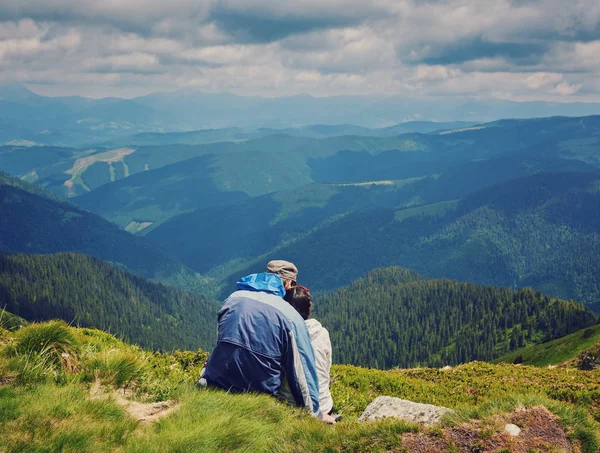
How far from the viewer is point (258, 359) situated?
1101cm

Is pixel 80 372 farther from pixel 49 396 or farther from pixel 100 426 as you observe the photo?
pixel 100 426

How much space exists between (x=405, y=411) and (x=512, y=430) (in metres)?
3.65

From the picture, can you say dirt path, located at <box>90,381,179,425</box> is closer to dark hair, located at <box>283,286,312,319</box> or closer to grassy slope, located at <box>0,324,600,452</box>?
grassy slope, located at <box>0,324,600,452</box>

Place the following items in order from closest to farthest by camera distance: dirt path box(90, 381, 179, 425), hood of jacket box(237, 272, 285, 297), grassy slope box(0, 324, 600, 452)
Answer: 1. grassy slope box(0, 324, 600, 452)
2. dirt path box(90, 381, 179, 425)
3. hood of jacket box(237, 272, 285, 297)

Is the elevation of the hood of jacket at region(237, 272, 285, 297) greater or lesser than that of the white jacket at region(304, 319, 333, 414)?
greater

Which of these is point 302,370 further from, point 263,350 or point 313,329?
point 313,329

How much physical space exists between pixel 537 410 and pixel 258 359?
6.00 metres

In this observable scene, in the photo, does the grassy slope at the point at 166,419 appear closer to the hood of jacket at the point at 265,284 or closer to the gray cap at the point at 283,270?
the hood of jacket at the point at 265,284

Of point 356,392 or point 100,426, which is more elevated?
point 100,426

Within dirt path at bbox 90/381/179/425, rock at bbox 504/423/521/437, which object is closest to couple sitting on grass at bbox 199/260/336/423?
dirt path at bbox 90/381/179/425

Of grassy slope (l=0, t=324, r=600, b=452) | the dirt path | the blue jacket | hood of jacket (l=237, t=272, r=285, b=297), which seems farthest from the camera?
hood of jacket (l=237, t=272, r=285, b=297)

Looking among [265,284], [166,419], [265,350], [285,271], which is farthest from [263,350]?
[285,271]

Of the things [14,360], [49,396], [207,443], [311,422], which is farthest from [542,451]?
[14,360]

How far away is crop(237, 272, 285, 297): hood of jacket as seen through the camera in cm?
1182
